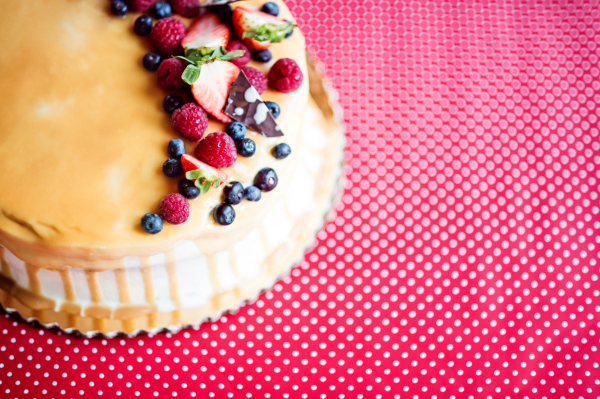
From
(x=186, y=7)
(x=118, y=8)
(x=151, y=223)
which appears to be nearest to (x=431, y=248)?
(x=151, y=223)

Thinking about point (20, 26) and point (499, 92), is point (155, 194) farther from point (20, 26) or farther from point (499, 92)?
point (499, 92)

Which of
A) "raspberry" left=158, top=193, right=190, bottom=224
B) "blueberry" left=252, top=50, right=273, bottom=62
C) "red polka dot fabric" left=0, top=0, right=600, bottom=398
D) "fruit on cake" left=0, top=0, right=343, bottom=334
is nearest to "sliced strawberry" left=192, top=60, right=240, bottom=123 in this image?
"fruit on cake" left=0, top=0, right=343, bottom=334

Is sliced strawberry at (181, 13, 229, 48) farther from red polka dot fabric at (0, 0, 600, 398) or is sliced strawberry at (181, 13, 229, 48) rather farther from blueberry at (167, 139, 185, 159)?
red polka dot fabric at (0, 0, 600, 398)

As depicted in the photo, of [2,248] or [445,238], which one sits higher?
[2,248]

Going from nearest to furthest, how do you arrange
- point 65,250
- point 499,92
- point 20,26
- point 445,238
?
point 65,250, point 20,26, point 445,238, point 499,92

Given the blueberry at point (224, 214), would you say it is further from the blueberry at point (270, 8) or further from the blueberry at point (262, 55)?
the blueberry at point (270, 8)

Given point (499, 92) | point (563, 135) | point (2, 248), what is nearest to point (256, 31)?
point (2, 248)
